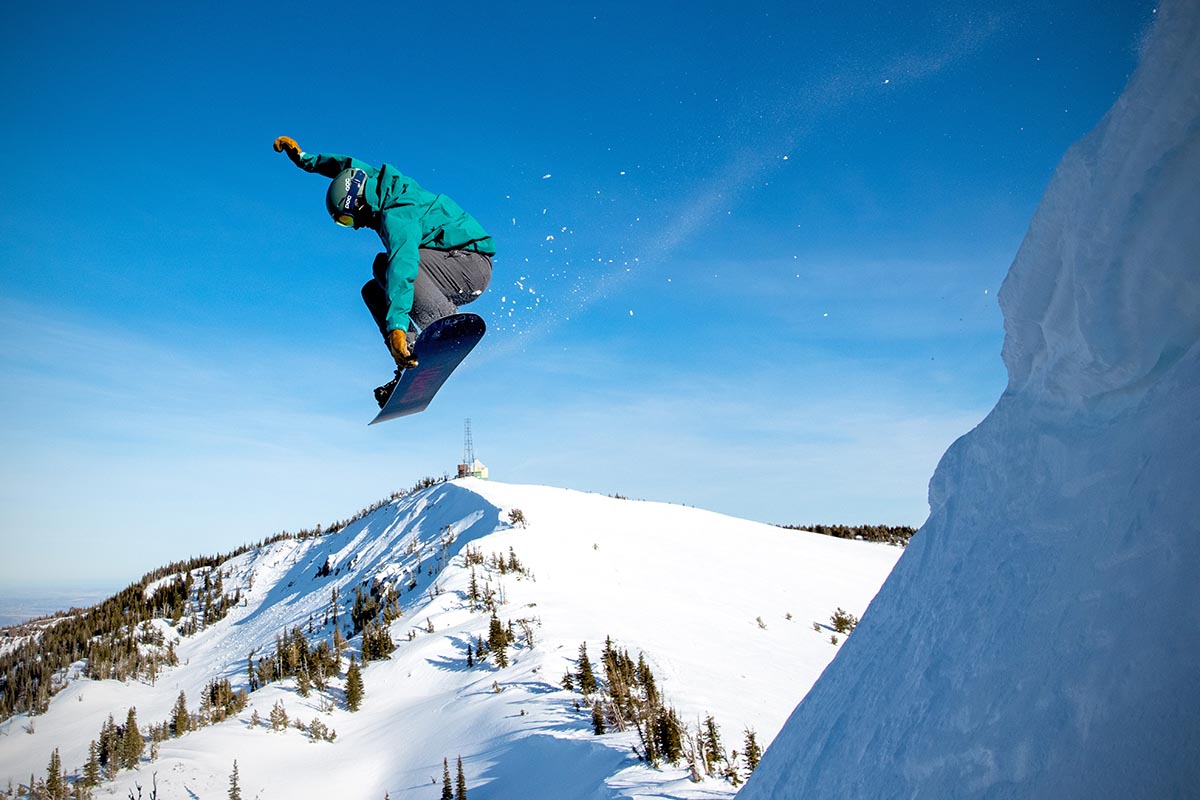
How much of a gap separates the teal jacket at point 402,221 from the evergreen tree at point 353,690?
25.1ft

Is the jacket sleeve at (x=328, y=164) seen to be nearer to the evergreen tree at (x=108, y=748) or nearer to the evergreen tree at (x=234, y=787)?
the evergreen tree at (x=234, y=787)

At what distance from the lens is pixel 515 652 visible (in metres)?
10.0

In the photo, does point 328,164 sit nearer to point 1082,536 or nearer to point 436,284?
point 436,284

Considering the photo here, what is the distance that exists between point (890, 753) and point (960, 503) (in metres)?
1.01

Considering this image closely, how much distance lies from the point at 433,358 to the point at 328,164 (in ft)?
5.49

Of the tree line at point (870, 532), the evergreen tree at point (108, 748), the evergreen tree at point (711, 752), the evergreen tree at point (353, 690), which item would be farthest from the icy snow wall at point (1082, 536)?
the tree line at point (870, 532)

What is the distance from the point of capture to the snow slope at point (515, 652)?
7.00m

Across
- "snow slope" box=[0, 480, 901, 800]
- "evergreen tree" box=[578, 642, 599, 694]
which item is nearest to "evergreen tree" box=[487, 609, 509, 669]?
"snow slope" box=[0, 480, 901, 800]

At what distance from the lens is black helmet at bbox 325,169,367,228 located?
4.36 meters

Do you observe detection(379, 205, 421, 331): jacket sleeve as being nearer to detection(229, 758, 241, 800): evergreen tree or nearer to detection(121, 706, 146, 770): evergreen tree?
detection(229, 758, 241, 800): evergreen tree

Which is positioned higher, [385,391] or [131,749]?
[385,391]

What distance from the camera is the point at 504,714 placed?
25.8ft

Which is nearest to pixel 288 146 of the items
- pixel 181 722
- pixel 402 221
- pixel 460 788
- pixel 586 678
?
pixel 402 221

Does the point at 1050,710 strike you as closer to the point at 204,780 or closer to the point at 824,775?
the point at 824,775
